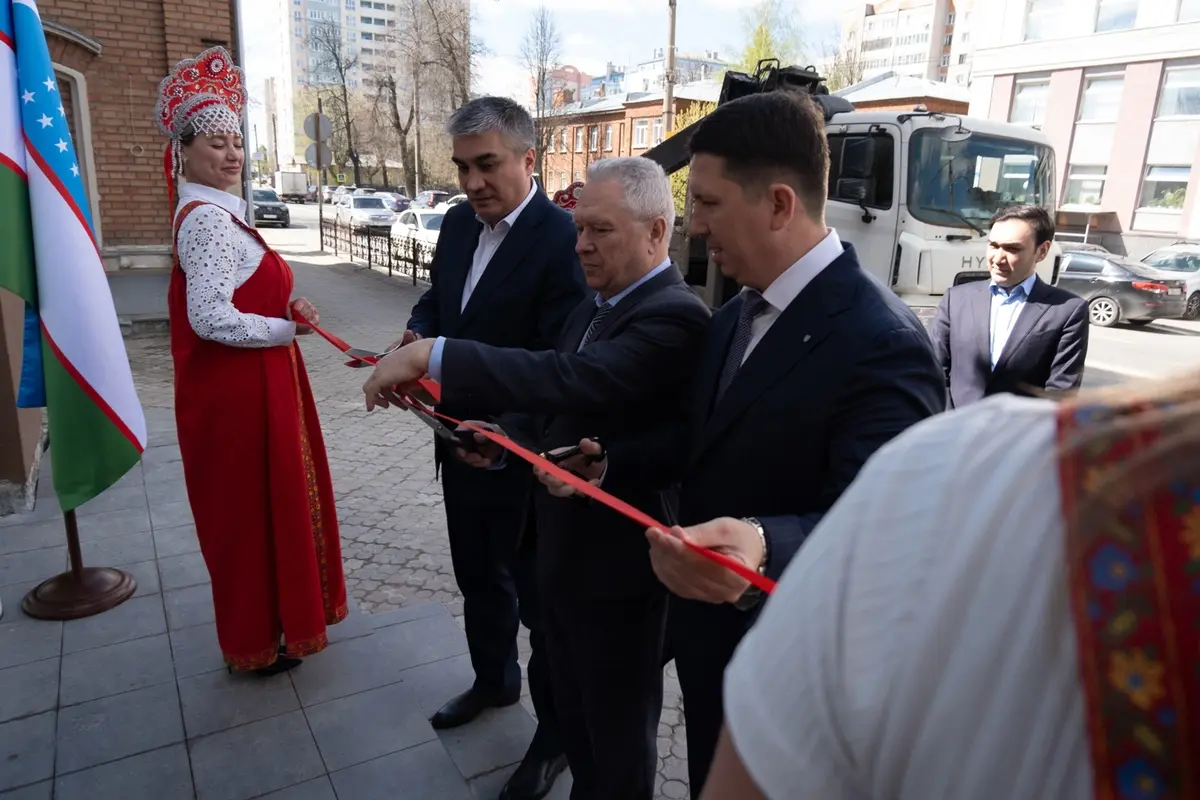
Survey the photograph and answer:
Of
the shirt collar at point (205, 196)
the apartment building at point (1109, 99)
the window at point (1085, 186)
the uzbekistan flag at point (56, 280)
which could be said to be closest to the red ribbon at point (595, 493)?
the shirt collar at point (205, 196)

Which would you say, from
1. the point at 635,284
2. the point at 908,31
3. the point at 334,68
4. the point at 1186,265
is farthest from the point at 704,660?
the point at 908,31

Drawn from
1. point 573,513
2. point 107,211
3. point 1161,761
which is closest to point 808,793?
point 1161,761

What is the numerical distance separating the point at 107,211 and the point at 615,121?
37.1 m

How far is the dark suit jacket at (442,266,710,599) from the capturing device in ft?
6.18

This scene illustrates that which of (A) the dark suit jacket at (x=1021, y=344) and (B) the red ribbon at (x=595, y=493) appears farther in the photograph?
(A) the dark suit jacket at (x=1021, y=344)

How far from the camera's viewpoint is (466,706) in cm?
293

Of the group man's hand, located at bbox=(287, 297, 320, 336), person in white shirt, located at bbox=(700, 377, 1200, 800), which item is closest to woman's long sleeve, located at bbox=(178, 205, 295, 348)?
man's hand, located at bbox=(287, 297, 320, 336)

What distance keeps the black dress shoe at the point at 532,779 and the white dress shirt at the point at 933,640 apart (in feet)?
7.22

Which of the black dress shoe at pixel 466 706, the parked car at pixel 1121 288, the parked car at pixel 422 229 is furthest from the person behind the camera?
the parked car at pixel 422 229

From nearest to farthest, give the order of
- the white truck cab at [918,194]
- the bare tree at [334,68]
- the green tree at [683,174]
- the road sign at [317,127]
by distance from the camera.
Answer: the white truck cab at [918,194]
the road sign at [317,127]
the green tree at [683,174]
the bare tree at [334,68]

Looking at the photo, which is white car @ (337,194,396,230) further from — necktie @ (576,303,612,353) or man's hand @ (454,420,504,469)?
necktie @ (576,303,612,353)

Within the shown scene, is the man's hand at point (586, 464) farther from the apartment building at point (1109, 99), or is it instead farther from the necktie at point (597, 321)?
the apartment building at point (1109, 99)

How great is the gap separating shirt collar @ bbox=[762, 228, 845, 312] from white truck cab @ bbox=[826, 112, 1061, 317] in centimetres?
648

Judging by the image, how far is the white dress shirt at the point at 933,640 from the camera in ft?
1.58
